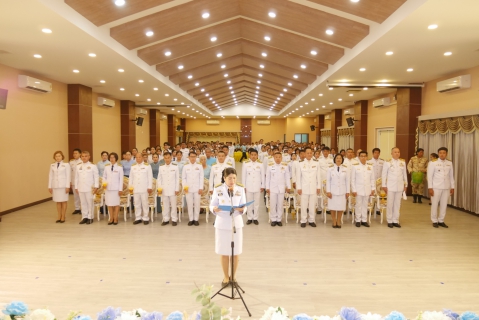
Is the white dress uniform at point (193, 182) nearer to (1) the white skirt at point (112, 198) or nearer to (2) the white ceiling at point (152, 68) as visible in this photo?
(1) the white skirt at point (112, 198)

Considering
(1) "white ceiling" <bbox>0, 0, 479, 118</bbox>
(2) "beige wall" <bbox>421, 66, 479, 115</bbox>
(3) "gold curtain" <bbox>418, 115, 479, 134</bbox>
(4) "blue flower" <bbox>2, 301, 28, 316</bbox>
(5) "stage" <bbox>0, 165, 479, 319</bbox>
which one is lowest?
(5) "stage" <bbox>0, 165, 479, 319</bbox>

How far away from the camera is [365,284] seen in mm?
4645

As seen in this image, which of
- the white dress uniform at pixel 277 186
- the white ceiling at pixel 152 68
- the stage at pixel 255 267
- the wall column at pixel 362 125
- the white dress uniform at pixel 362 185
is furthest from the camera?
the wall column at pixel 362 125

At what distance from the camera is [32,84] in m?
9.55

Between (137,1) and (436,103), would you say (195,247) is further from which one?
(436,103)

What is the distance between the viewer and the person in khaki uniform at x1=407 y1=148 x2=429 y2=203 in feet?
34.7

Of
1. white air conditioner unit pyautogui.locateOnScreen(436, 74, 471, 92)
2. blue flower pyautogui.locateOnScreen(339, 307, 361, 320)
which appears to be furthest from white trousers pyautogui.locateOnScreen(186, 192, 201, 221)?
white air conditioner unit pyautogui.locateOnScreen(436, 74, 471, 92)

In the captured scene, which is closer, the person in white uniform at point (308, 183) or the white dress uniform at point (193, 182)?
the person in white uniform at point (308, 183)

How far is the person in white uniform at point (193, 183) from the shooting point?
7.95m

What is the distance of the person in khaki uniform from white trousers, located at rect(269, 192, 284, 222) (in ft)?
16.3

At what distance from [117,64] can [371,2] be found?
613cm

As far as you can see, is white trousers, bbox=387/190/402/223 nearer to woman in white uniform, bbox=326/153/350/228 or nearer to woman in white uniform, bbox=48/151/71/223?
woman in white uniform, bbox=326/153/350/228

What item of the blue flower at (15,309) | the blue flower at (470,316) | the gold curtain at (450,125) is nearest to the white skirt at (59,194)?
the blue flower at (15,309)

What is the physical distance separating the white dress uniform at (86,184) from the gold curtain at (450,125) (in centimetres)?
914
